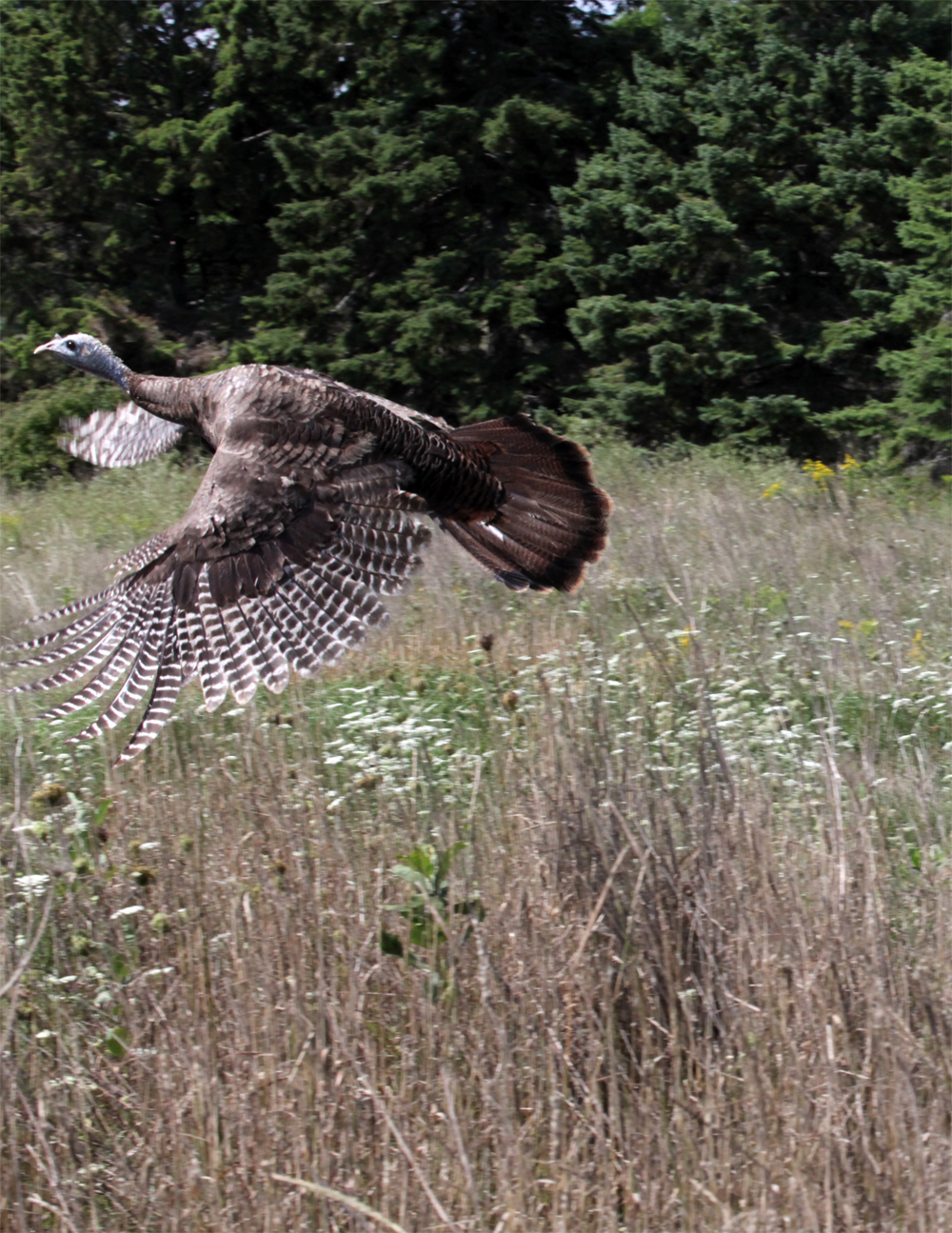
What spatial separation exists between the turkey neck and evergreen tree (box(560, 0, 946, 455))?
9.21 metres

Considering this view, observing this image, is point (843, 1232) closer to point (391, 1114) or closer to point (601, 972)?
point (601, 972)

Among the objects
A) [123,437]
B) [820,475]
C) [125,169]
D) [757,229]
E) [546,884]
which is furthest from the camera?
[125,169]

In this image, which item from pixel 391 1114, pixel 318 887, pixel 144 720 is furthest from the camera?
pixel 144 720

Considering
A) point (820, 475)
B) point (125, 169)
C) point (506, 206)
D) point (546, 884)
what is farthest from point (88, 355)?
point (125, 169)

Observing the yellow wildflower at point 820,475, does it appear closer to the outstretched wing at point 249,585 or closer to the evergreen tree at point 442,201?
the evergreen tree at point 442,201

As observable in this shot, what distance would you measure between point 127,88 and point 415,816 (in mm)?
16099

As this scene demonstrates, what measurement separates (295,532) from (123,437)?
6.42 ft

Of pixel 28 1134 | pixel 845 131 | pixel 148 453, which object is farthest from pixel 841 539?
pixel 845 131

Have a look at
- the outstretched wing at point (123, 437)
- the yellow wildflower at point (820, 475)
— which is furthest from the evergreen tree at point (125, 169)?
the outstretched wing at point (123, 437)

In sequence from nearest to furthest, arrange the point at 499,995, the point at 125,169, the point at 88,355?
the point at 499,995, the point at 88,355, the point at 125,169

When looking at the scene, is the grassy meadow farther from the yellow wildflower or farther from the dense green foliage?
the dense green foliage

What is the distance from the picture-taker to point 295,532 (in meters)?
4.31

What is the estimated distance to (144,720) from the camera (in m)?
3.64

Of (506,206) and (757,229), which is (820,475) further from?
(506,206)
